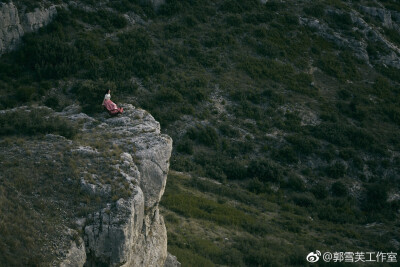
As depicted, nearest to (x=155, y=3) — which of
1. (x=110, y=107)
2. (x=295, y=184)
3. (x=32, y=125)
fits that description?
(x=295, y=184)

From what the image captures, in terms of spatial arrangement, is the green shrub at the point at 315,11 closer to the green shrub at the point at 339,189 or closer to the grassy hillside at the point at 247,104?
the grassy hillside at the point at 247,104

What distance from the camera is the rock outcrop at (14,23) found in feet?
97.9

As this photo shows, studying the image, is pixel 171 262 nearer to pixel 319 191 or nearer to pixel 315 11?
pixel 319 191

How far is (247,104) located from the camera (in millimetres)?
34781

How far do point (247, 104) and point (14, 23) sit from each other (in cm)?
2178

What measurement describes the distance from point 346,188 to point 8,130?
24.2 metres

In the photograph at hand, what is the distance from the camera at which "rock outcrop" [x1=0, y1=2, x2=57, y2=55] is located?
29.8 meters

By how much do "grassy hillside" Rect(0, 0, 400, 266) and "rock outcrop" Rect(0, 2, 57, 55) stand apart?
753 mm

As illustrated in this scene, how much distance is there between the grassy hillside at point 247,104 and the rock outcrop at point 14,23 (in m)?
0.75

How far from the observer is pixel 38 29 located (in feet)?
108

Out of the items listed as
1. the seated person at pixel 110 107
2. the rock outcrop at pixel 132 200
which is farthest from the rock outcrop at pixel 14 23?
the seated person at pixel 110 107

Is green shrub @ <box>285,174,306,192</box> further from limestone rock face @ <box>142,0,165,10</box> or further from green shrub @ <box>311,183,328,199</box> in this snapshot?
limestone rock face @ <box>142,0,165,10</box>

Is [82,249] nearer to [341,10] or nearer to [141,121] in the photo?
[141,121]

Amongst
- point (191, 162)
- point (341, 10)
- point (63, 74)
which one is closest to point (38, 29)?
point (63, 74)
